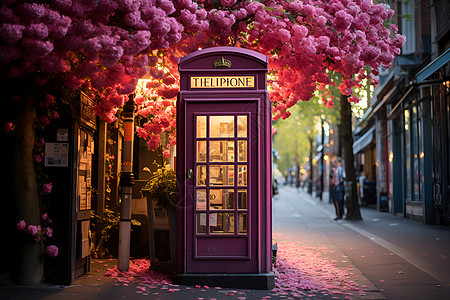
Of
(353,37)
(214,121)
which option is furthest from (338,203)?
(214,121)

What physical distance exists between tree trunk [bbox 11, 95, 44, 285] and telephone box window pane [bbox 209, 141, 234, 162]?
2.25m

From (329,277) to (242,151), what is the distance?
256cm

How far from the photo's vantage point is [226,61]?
7148 mm

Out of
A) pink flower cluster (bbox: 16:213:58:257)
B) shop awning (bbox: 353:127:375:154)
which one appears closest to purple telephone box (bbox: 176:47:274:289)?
pink flower cluster (bbox: 16:213:58:257)

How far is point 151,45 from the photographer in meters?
6.94

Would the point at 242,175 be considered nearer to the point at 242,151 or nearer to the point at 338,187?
the point at 242,151

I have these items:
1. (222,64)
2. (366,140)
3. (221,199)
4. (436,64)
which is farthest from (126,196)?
(366,140)

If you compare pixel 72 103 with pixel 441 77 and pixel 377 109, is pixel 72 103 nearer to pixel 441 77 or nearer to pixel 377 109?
pixel 441 77

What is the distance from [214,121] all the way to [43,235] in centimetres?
260

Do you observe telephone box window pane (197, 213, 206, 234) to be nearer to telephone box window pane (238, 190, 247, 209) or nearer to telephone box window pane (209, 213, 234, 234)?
telephone box window pane (209, 213, 234, 234)

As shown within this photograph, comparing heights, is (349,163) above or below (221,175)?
above

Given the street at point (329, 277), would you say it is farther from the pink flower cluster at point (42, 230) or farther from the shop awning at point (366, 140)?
the shop awning at point (366, 140)

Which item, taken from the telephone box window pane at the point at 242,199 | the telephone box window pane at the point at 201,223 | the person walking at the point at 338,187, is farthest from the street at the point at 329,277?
the person walking at the point at 338,187

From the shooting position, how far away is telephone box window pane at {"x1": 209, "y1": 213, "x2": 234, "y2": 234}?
710 centimetres
